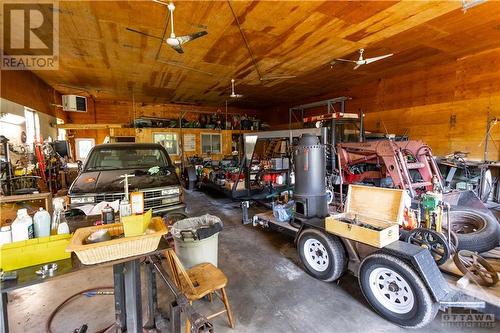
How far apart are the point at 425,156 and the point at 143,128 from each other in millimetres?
9177

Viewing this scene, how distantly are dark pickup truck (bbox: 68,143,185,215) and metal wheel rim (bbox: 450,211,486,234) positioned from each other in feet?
12.6

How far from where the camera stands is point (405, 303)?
2.03m

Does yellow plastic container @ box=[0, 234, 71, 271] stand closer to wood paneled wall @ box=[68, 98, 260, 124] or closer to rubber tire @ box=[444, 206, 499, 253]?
rubber tire @ box=[444, 206, 499, 253]

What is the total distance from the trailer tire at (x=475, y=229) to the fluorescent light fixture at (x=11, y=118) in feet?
25.0

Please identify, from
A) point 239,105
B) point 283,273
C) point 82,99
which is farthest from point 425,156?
point 82,99

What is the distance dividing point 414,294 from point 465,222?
197 cm

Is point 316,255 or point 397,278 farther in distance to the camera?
point 316,255

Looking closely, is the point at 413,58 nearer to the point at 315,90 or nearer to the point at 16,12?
the point at 315,90

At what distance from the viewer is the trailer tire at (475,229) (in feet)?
8.63

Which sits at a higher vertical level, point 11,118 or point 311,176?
point 11,118

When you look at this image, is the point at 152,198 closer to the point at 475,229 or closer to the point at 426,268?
the point at 426,268

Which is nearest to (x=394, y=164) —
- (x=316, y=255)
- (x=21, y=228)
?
(x=316, y=255)

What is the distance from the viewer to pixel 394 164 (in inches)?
153

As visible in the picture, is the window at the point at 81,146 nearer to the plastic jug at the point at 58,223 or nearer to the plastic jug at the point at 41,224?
the plastic jug at the point at 58,223
